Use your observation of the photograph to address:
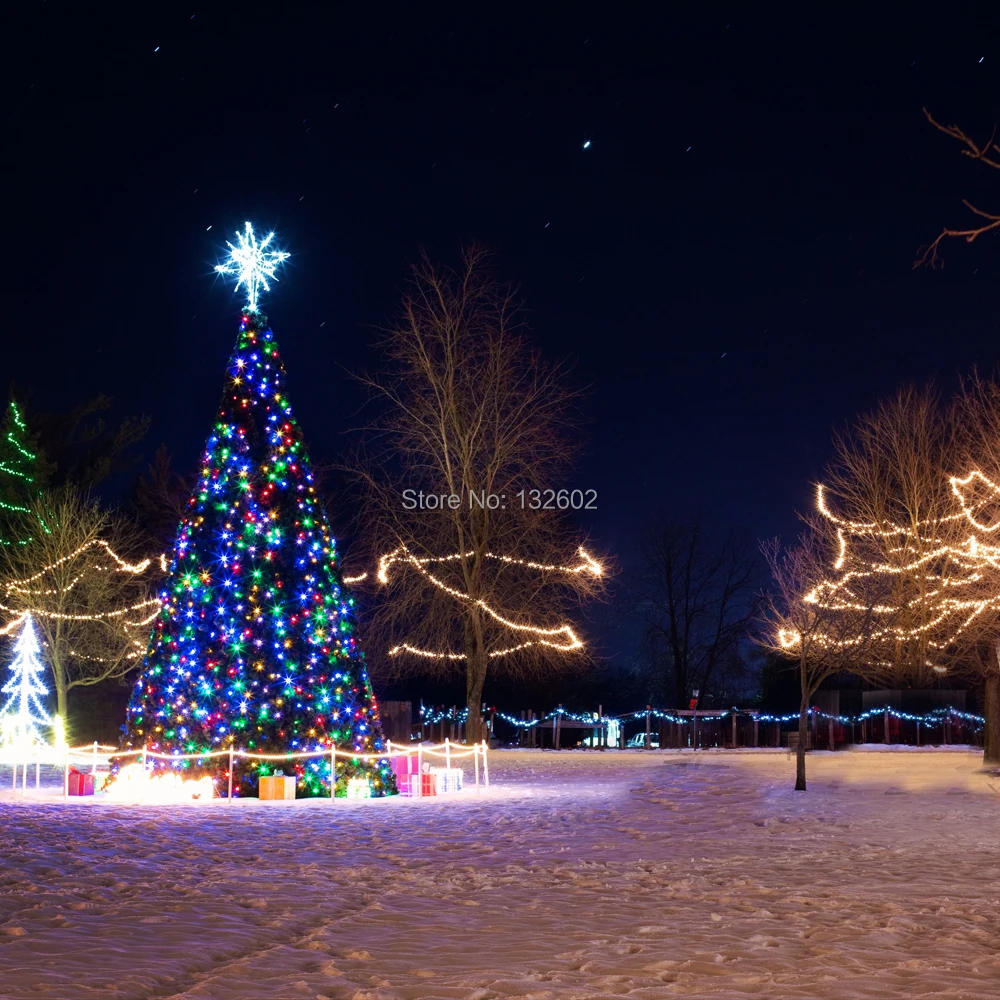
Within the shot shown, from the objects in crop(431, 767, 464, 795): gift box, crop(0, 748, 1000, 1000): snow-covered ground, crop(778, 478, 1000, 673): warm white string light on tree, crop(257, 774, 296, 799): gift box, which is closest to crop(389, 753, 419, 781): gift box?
crop(431, 767, 464, 795): gift box

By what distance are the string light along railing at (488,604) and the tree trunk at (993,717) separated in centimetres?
990

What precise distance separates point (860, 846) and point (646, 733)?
27.0 metres

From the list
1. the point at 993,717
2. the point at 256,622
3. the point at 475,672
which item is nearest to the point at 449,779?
the point at 256,622

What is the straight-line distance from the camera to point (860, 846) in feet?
38.8

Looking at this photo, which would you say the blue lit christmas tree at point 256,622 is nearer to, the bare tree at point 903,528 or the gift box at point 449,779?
the gift box at point 449,779

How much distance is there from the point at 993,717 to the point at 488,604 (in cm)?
1255

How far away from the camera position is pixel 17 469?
3881 cm

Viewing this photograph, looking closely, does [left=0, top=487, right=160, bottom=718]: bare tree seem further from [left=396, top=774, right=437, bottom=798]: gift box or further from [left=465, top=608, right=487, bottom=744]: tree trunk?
[left=396, top=774, right=437, bottom=798]: gift box

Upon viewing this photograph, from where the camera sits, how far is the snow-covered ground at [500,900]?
620cm

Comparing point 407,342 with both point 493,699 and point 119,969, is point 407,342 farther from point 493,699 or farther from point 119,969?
point 119,969

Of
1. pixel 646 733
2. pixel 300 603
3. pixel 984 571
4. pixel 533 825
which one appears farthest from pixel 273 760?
pixel 646 733

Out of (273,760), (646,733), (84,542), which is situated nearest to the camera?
(273,760)

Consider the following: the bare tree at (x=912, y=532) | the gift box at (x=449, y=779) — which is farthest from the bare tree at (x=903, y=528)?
the gift box at (x=449, y=779)

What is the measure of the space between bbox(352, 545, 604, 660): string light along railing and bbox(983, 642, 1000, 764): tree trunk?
9900 mm
